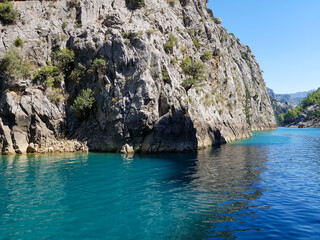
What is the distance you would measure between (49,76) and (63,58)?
13.8 feet

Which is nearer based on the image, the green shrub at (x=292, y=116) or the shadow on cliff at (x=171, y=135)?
the shadow on cliff at (x=171, y=135)

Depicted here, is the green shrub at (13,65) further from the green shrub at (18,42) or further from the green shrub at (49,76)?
the green shrub at (49,76)

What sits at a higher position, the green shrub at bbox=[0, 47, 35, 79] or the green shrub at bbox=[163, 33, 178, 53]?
the green shrub at bbox=[163, 33, 178, 53]

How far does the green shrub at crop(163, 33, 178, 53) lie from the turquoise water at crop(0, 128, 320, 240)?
31444 millimetres

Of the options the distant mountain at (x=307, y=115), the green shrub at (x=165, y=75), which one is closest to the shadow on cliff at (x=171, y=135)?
the green shrub at (x=165, y=75)

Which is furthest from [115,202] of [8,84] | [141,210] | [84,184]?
[8,84]

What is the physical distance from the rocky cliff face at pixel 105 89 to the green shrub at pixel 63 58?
2.71 feet

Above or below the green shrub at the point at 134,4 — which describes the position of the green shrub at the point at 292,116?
below

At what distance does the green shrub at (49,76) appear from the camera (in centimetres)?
3621

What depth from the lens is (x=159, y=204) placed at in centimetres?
1246

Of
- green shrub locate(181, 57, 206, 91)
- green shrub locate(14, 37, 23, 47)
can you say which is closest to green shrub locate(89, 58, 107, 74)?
green shrub locate(14, 37, 23, 47)

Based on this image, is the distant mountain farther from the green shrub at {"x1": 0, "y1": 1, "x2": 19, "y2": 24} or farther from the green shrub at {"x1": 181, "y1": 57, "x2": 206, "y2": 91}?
Answer: the green shrub at {"x1": 0, "y1": 1, "x2": 19, "y2": 24}

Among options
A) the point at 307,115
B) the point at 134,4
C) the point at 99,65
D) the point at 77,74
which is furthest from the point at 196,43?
the point at 307,115

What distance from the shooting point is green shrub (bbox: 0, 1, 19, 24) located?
3753 centimetres
